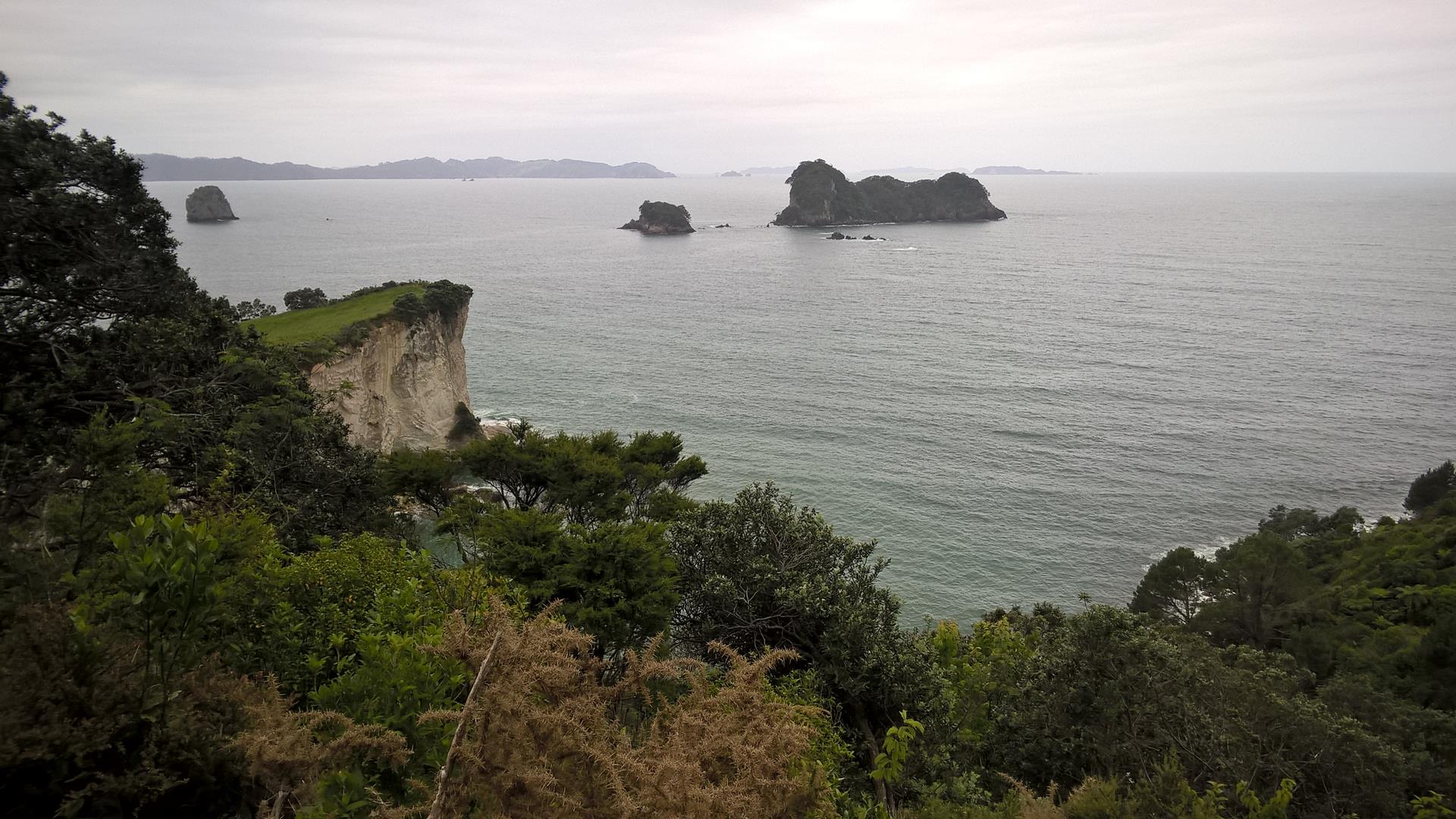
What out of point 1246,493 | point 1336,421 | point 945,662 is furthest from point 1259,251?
point 945,662

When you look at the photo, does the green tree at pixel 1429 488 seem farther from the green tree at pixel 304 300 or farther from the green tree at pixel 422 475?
the green tree at pixel 304 300

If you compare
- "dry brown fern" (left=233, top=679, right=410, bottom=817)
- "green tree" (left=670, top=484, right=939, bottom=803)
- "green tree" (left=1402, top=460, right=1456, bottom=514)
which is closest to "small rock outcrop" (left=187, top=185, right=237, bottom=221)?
"green tree" (left=670, top=484, right=939, bottom=803)

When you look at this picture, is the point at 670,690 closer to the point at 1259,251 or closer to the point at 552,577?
the point at 552,577

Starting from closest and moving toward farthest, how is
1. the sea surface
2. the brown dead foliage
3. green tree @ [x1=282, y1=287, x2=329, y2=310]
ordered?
the brown dead foliage < the sea surface < green tree @ [x1=282, y1=287, x2=329, y2=310]

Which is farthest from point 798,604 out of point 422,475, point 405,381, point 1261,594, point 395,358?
point 405,381

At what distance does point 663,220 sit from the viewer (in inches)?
6526

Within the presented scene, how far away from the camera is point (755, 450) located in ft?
152

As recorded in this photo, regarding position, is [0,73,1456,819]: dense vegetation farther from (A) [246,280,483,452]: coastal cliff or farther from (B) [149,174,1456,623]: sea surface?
(A) [246,280,483,452]: coastal cliff

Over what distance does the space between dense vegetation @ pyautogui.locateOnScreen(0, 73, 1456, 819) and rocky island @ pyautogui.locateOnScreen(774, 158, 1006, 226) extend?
161m

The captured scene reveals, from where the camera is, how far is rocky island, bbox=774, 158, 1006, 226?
7077 inches

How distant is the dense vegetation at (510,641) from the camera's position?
542cm

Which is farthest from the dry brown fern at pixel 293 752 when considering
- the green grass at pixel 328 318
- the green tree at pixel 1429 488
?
the green tree at pixel 1429 488

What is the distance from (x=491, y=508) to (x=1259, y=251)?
472ft

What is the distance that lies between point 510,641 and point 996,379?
5856 cm
